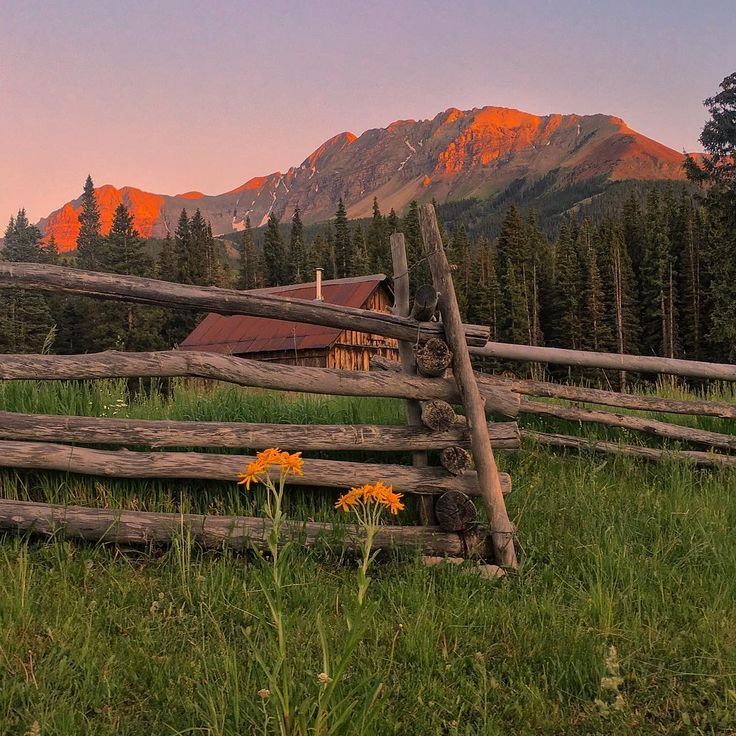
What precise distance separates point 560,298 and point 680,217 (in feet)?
44.5

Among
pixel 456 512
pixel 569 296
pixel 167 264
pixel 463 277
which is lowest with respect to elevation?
pixel 456 512

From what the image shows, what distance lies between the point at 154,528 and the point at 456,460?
1.89 metres

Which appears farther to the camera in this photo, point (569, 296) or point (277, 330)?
point (569, 296)

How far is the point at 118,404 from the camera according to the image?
17.3 ft

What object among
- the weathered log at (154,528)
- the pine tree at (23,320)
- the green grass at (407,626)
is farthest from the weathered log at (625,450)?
the pine tree at (23,320)

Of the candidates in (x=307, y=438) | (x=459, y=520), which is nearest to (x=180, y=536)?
(x=307, y=438)

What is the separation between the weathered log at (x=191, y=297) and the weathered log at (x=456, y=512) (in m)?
1.06

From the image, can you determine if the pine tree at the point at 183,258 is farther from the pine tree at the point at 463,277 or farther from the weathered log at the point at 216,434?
the weathered log at the point at 216,434

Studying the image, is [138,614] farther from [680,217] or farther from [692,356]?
[680,217]

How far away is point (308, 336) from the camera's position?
27812 mm

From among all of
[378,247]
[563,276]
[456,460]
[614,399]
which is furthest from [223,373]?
[378,247]

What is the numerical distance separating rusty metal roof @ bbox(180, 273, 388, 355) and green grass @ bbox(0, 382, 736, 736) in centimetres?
2274

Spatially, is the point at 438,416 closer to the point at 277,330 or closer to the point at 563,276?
the point at 277,330

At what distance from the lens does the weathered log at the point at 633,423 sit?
6035 millimetres
